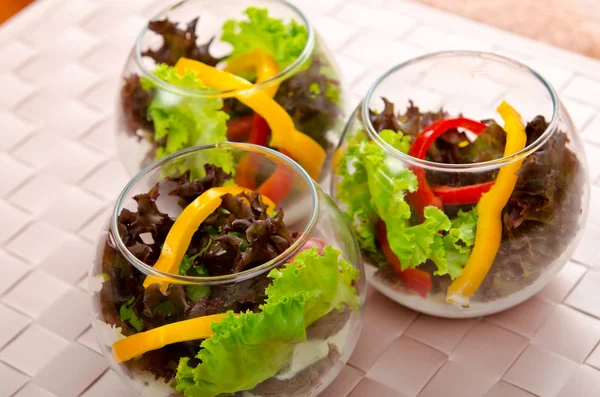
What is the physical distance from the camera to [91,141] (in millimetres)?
1292

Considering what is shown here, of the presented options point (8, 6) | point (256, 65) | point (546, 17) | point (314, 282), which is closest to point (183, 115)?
point (256, 65)

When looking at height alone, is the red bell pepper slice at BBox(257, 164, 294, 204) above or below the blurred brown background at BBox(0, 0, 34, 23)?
above

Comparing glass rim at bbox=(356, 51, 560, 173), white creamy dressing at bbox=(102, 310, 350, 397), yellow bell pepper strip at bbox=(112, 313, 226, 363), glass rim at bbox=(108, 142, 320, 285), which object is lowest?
white creamy dressing at bbox=(102, 310, 350, 397)

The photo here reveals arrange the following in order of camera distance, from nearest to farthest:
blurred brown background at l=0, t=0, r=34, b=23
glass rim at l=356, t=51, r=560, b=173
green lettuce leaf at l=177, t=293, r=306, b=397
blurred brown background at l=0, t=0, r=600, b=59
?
green lettuce leaf at l=177, t=293, r=306, b=397
glass rim at l=356, t=51, r=560, b=173
blurred brown background at l=0, t=0, r=600, b=59
blurred brown background at l=0, t=0, r=34, b=23

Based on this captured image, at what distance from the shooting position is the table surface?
3.11ft

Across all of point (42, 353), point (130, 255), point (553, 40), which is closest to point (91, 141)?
point (42, 353)

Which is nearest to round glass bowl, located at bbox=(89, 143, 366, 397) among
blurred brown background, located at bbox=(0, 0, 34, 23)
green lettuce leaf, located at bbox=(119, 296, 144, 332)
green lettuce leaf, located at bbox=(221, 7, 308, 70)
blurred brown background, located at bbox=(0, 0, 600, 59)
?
green lettuce leaf, located at bbox=(119, 296, 144, 332)

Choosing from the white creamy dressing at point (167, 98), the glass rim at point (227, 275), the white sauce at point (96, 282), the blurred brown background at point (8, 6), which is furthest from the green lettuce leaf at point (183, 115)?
the blurred brown background at point (8, 6)

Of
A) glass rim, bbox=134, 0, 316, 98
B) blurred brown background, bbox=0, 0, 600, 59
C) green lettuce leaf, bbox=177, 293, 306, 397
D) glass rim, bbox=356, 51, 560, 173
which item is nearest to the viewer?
green lettuce leaf, bbox=177, 293, 306, 397

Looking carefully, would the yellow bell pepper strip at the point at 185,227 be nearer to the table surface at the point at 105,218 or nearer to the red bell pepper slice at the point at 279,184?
the red bell pepper slice at the point at 279,184

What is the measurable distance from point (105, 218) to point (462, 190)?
1.70ft

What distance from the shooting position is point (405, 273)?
0.93 m

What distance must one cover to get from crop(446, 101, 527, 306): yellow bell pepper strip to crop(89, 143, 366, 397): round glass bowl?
4.2 inches

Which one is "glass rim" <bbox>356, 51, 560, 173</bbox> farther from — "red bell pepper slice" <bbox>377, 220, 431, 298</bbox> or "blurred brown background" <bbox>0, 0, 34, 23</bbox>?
"blurred brown background" <bbox>0, 0, 34, 23</bbox>
